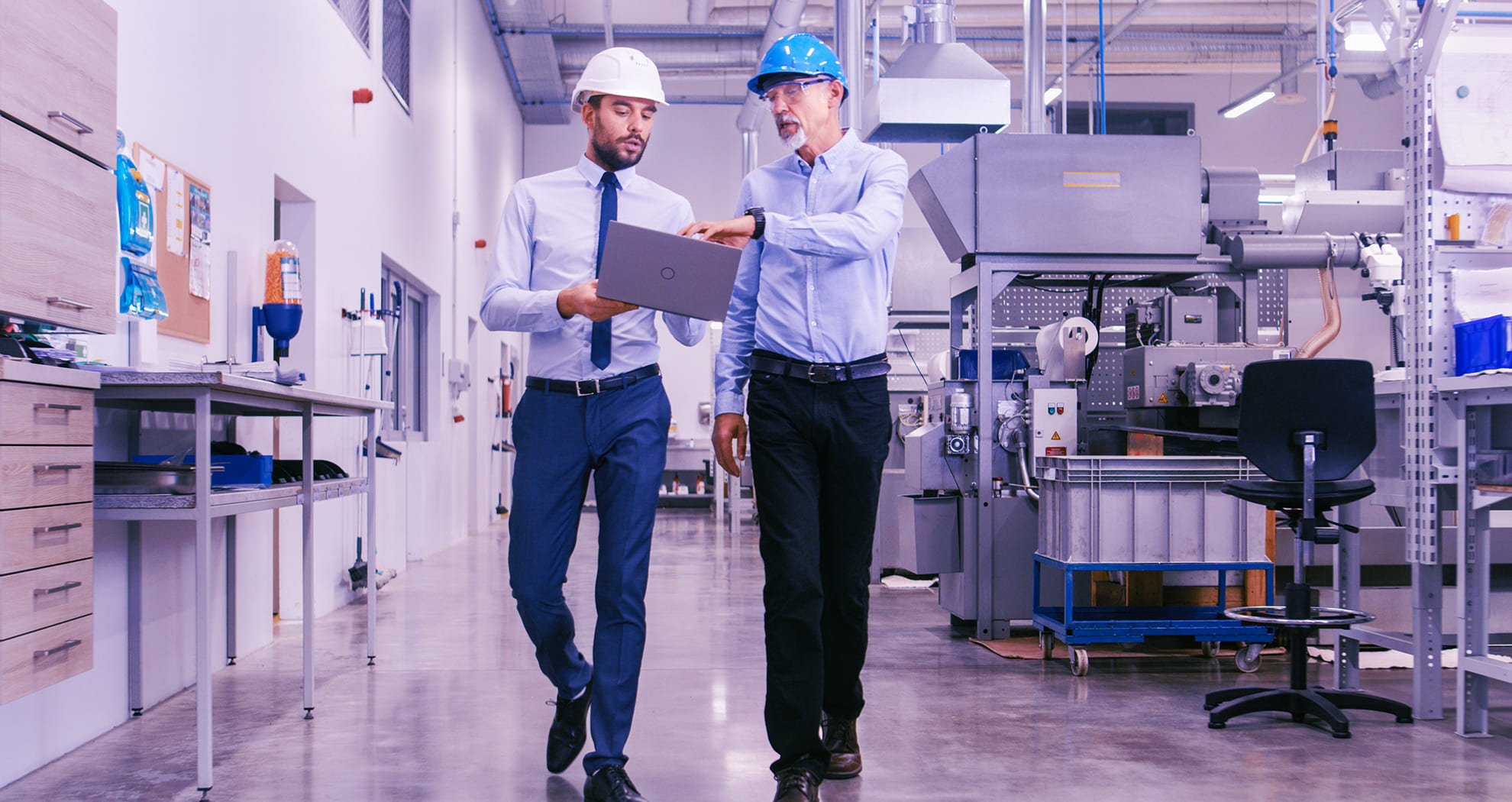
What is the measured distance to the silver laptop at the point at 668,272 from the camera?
195 centimetres

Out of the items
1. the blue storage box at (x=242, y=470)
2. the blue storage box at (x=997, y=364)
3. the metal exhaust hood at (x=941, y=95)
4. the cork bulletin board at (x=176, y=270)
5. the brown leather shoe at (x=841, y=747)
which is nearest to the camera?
the brown leather shoe at (x=841, y=747)

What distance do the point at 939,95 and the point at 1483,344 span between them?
2.39 meters

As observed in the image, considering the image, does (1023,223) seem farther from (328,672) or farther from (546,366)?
(328,672)

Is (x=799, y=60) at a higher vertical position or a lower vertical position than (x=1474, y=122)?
lower

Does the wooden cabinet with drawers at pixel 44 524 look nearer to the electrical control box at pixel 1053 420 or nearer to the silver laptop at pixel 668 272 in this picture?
the silver laptop at pixel 668 272

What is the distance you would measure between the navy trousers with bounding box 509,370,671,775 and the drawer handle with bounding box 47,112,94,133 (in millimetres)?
1026

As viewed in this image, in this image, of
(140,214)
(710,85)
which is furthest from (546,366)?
(710,85)

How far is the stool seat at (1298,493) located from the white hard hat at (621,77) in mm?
1975

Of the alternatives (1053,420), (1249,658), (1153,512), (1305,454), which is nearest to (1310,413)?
(1305,454)

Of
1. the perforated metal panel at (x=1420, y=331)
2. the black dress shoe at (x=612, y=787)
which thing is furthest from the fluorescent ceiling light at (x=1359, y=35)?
the black dress shoe at (x=612, y=787)

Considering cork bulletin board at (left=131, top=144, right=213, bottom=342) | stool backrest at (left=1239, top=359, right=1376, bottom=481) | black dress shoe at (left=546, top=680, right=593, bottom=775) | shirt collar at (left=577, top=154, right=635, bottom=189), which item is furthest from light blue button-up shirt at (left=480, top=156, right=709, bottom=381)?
stool backrest at (left=1239, top=359, right=1376, bottom=481)

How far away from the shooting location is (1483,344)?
296cm

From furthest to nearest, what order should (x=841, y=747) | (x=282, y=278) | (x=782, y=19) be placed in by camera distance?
(x=782, y=19) → (x=282, y=278) → (x=841, y=747)

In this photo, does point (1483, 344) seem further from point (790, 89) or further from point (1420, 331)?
point (790, 89)
